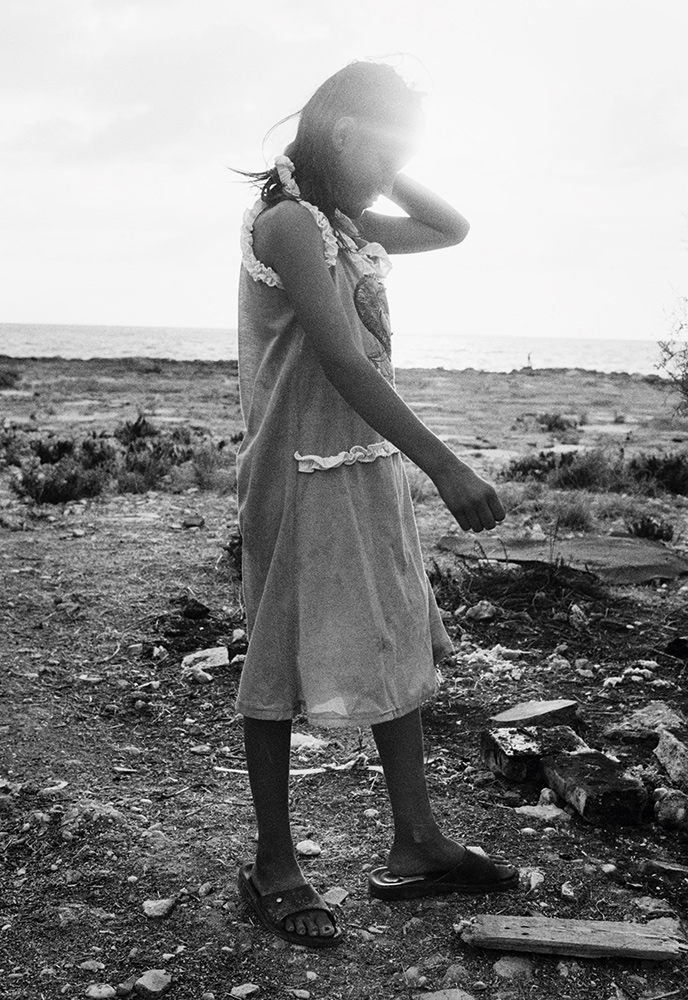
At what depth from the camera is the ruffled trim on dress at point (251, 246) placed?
2174 mm

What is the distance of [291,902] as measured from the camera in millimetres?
2301

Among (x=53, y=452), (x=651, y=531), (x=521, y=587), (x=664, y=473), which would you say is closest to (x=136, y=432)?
(x=53, y=452)

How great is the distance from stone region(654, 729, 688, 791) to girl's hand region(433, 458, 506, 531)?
1385mm

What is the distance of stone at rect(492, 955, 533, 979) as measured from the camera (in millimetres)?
2135

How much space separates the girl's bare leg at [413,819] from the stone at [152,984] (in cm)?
63

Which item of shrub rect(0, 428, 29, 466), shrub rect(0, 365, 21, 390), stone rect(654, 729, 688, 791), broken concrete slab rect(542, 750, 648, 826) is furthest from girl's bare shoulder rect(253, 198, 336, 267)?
shrub rect(0, 365, 21, 390)

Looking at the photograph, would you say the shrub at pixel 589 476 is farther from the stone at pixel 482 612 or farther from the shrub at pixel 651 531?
the stone at pixel 482 612

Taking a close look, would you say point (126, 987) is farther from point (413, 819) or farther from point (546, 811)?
point (546, 811)

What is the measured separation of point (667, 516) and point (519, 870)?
5344 millimetres

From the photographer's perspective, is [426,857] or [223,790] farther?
[223,790]

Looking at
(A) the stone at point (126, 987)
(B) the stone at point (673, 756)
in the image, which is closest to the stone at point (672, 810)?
(B) the stone at point (673, 756)

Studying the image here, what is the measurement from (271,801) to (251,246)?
132 cm

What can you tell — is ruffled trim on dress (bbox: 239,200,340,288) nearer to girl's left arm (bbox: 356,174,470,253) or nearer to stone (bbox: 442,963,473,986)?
girl's left arm (bbox: 356,174,470,253)

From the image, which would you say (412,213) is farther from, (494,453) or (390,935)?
(494,453)
